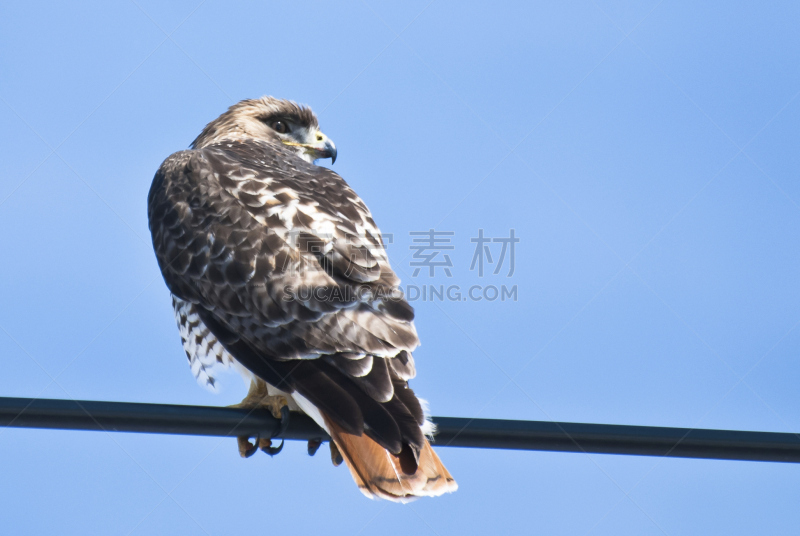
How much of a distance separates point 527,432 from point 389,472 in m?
0.79

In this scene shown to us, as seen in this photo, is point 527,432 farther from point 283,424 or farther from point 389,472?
point 283,424

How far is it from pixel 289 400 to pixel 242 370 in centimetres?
28

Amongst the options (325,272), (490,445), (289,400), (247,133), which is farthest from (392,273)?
(247,133)

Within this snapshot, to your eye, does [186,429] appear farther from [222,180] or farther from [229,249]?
[222,180]

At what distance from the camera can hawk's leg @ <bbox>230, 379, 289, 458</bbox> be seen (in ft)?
13.5

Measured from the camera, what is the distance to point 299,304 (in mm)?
3746

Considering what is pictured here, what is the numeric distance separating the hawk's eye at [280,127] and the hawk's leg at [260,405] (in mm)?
2932

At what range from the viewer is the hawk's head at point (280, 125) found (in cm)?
652

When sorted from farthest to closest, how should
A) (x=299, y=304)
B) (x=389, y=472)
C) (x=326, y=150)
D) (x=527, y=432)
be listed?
(x=326, y=150), (x=299, y=304), (x=389, y=472), (x=527, y=432)

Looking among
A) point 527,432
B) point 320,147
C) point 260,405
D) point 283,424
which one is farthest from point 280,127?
point 527,432

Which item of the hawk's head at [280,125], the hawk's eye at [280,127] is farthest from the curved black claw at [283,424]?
the hawk's eye at [280,127]

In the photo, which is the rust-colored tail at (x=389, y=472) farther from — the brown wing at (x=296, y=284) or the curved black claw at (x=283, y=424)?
the curved black claw at (x=283, y=424)

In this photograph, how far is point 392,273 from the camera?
13.6ft

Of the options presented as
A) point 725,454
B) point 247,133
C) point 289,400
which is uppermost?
point 725,454
